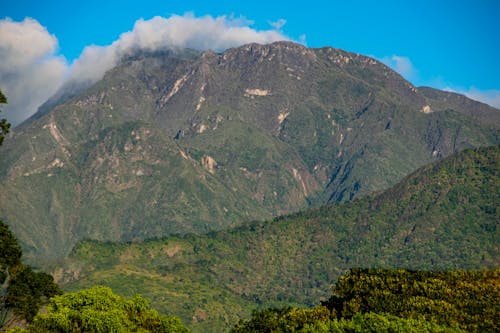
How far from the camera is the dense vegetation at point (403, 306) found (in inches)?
2795

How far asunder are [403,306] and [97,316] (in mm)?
29245

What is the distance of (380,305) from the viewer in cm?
7875

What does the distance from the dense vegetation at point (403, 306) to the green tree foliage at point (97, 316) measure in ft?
42.4

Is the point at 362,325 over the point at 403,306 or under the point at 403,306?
under

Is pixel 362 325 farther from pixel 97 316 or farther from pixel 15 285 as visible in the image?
pixel 15 285

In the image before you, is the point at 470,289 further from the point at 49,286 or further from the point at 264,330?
the point at 49,286

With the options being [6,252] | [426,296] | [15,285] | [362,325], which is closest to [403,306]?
[426,296]

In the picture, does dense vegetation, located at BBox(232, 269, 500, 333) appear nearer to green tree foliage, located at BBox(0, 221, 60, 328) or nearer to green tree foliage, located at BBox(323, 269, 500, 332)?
green tree foliage, located at BBox(323, 269, 500, 332)

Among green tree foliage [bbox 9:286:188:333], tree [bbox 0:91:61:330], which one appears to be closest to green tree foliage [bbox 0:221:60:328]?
tree [bbox 0:91:61:330]

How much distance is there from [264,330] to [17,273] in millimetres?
26903

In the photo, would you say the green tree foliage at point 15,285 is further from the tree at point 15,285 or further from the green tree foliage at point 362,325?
the green tree foliage at point 362,325

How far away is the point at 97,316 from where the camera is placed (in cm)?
6956

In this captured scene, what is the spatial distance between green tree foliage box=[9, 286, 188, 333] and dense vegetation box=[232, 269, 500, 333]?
12923mm

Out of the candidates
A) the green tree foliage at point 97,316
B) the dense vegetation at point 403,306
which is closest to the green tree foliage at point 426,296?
the dense vegetation at point 403,306
